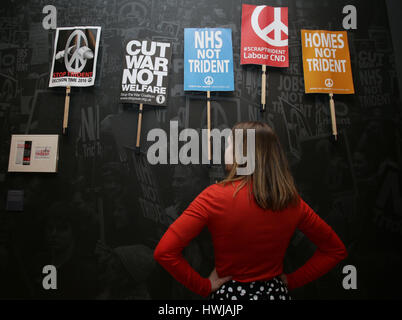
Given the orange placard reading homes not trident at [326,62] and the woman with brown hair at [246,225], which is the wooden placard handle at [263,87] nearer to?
the orange placard reading homes not trident at [326,62]

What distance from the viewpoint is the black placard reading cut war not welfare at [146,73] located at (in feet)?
5.63

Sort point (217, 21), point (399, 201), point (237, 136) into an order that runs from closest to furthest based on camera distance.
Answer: point (237, 136) → point (399, 201) → point (217, 21)

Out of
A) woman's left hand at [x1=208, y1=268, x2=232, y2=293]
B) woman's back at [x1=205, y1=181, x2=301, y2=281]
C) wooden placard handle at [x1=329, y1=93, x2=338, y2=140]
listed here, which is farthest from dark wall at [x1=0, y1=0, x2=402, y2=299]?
woman's back at [x1=205, y1=181, x2=301, y2=281]

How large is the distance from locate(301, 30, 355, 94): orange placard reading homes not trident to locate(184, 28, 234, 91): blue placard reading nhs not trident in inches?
22.8

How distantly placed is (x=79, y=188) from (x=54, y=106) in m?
0.66

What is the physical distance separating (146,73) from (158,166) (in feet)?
2.25

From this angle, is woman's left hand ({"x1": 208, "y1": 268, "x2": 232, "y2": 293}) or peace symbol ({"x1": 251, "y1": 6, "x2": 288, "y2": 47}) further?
peace symbol ({"x1": 251, "y1": 6, "x2": 288, "y2": 47})

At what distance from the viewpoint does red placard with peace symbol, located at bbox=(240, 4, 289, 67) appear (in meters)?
1.74

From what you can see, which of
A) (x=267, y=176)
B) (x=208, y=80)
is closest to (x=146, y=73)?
(x=208, y=80)

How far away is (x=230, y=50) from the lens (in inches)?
68.9

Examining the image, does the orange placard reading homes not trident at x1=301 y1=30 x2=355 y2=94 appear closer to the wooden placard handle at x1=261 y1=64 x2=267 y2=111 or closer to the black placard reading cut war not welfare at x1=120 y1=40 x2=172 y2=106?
the wooden placard handle at x1=261 y1=64 x2=267 y2=111

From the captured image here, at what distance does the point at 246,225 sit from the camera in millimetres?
921
